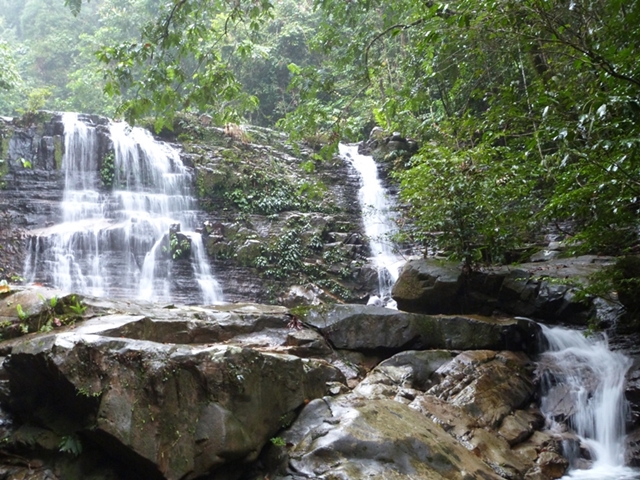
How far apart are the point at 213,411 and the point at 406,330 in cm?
361

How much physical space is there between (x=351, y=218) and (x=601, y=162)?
11.1 metres

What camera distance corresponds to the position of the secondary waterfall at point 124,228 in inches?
458

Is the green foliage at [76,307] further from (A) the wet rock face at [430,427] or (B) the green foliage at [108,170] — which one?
(B) the green foliage at [108,170]

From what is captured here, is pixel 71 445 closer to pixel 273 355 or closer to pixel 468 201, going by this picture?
pixel 273 355

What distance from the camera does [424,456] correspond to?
4.04 m

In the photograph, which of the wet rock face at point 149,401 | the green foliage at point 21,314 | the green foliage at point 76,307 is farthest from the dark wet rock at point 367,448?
the green foliage at point 21,314

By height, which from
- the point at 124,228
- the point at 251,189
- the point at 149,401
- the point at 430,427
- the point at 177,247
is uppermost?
the point at 251,189

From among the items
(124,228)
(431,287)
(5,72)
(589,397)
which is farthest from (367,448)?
(5,72)

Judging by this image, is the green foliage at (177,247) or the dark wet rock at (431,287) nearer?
the dark wet rock at (431,287)

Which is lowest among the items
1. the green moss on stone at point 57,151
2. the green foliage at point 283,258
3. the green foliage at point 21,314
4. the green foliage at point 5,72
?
the green foliage at point 21,314

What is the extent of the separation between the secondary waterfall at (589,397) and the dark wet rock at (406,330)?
63 cm

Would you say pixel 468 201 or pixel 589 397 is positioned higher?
pixel 468 201

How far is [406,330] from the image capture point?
6.87m

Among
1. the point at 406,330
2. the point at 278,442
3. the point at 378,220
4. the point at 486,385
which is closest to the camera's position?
the point at 278,442
